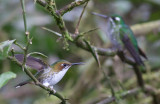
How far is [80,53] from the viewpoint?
3.05m

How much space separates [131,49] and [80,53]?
0.84 metres

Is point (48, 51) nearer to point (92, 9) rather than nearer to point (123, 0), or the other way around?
point (92, 9)

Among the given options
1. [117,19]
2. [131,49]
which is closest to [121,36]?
[117,19]

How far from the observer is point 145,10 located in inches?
144

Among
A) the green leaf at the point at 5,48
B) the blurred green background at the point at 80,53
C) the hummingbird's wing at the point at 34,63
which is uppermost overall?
the green leaf at the point at 5,48

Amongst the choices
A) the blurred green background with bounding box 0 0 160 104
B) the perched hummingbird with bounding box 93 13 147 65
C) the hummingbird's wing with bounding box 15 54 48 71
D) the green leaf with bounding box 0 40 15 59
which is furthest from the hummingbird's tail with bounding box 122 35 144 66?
the green leaf with bounding box 0 40 15 59

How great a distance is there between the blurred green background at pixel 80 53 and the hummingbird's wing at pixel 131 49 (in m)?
0.15

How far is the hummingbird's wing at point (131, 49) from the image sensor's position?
207 cm

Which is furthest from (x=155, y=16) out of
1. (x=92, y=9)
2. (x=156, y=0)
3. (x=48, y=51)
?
(x=48, y=51)

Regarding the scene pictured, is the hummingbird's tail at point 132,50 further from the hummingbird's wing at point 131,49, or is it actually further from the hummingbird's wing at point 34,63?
the hummingbird's wing at point 34,63

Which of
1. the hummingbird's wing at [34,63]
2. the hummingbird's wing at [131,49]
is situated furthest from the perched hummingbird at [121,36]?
the hummingbird's wing at [34,63]

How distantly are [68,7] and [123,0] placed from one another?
91.4 inches

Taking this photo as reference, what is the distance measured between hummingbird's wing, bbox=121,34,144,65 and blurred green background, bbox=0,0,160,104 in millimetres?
149

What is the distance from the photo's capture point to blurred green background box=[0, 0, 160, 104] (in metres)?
2.50
